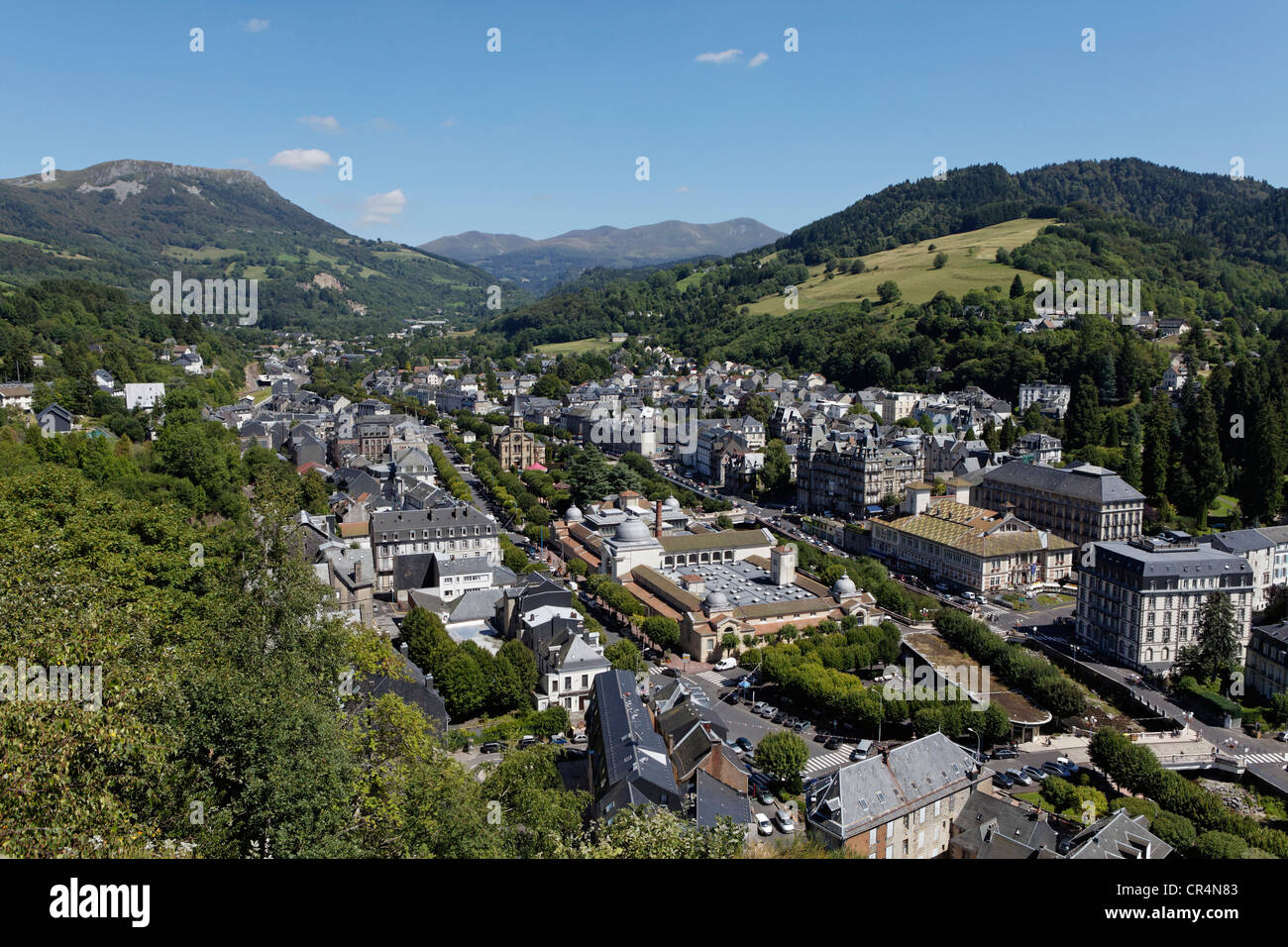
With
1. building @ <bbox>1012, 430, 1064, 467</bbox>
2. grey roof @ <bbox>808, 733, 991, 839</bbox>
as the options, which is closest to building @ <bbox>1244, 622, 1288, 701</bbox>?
grey roof @ <bbox>808, 733, 991, 839</bbox>

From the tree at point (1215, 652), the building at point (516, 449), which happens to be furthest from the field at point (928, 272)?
the tree at point (1215, 652)

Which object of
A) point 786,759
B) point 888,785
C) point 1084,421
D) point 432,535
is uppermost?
point 1084,421

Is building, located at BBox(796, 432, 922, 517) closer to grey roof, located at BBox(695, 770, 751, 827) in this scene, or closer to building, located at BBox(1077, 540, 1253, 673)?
building, located at BBox(1077, 540, 1253, 673)

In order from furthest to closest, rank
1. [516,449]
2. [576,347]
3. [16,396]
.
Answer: [576,347] → [516,449] → [16,396]

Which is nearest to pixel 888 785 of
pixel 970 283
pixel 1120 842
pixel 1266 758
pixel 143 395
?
pixel 1120 842

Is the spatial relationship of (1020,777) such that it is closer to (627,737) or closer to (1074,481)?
(627,737)
